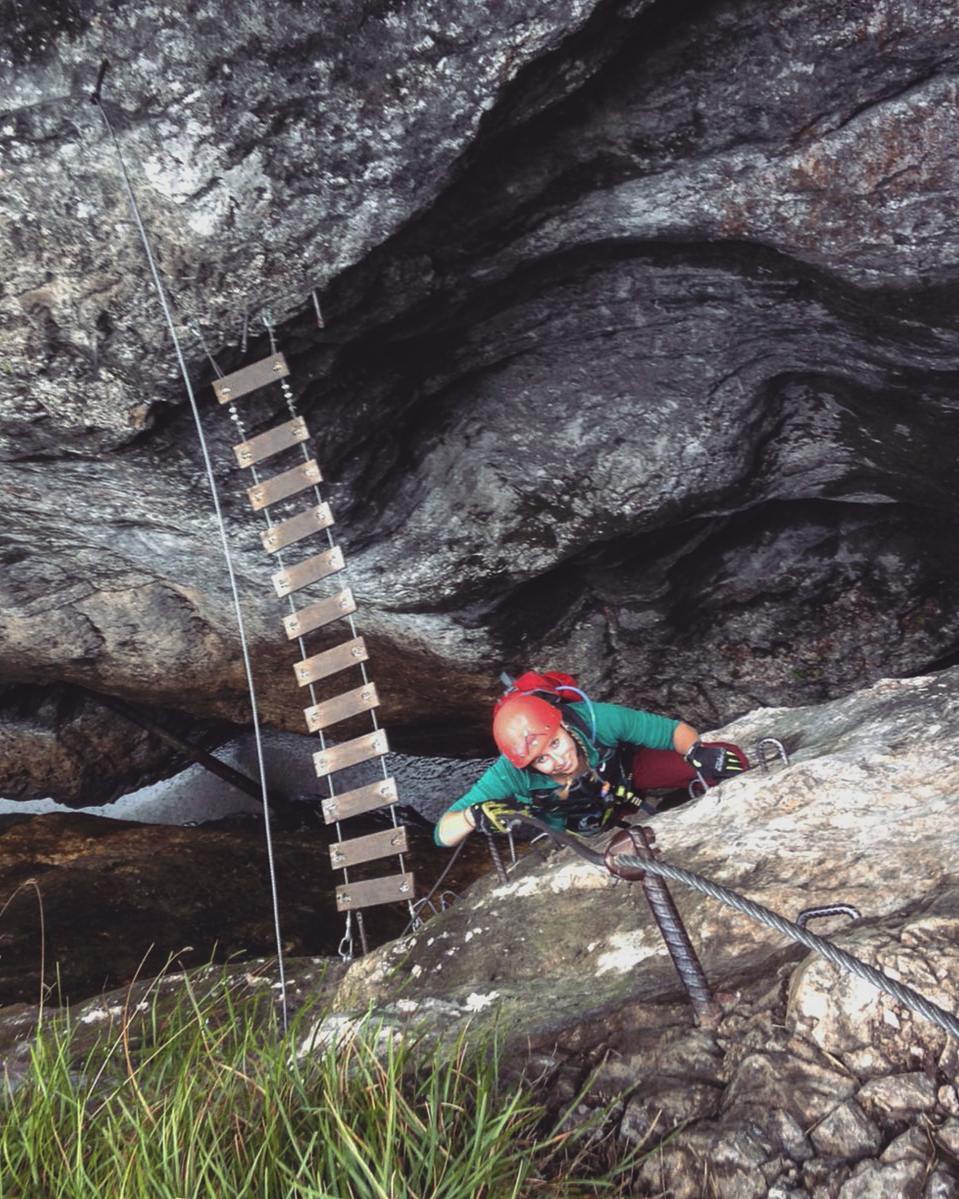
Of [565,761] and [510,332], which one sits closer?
[565,761]

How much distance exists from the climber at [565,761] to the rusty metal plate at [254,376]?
7.08 ft

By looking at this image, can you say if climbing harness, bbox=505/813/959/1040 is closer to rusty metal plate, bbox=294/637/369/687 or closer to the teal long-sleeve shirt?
the teal long-sleeve shirt

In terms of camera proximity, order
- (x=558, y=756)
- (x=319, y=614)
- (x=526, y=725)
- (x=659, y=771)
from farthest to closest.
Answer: (x=659, y=771), (x=319, y=614), (x=558, y=756), (x=526, y=725)

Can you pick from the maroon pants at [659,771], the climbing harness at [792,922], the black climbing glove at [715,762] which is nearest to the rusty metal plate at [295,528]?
the black climbing glove at [715,762]

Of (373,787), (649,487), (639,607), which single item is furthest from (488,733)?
(373,787)

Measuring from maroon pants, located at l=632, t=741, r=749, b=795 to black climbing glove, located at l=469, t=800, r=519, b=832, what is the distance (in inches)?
54.6

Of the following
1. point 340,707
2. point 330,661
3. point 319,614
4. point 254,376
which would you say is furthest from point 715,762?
point 254,376

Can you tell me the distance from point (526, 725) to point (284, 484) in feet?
6.65

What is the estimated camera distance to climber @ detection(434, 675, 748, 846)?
5.11m

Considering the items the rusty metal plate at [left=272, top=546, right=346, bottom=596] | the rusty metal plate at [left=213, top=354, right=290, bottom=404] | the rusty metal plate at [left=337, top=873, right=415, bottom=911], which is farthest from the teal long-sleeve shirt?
the rusty metal plate at [left=213, top=354, right=290, bottom=404]

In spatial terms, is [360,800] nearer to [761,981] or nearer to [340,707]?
[340,707]

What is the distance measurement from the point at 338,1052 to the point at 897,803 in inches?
96.0

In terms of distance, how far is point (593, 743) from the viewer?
216 inches

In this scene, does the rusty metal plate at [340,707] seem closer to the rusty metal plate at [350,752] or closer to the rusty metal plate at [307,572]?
the rusty metal plate at [350,752]
